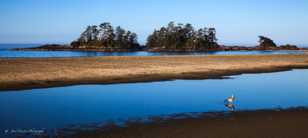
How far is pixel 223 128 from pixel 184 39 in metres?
126

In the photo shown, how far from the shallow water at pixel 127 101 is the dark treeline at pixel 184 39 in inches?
4313

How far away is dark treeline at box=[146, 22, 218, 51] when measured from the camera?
437 feet

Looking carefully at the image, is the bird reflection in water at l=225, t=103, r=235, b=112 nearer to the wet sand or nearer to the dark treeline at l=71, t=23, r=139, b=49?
the wet sand

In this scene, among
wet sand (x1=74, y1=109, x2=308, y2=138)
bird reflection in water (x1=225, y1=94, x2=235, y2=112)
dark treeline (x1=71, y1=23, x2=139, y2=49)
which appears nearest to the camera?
wet sand (x1=74, y1=109, x2=308, y2=138)

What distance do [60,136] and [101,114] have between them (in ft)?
11.3

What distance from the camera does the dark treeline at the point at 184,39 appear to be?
133 metres

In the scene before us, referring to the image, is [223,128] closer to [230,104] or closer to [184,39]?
[230,104]

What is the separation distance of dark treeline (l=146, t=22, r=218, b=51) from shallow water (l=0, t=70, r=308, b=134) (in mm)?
109538

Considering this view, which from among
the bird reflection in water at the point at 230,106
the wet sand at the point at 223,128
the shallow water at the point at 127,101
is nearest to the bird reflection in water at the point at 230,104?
the bird reflection in water at the point at 230,106

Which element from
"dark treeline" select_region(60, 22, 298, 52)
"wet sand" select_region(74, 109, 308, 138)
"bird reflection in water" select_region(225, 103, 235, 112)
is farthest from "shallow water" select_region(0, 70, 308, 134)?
"dark treeline" select_region(60, 22, 298, 52)

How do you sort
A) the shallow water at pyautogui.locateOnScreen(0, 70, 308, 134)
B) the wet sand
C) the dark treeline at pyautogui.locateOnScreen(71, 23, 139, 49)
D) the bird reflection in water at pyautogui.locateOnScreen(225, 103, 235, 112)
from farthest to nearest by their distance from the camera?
the dark treeline at pyautogui.locateOnScreen(71, 23, 139, 49) → the bird reflection in water at pyautogui.locateOnScreen(225, 103, 235, 112) → the shallow water at pyautogui.locateOnScreen(0, 70, 308, 134) → the wet sand

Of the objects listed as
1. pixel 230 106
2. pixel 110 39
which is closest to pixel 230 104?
pixel 230 106

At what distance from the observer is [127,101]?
16.8m

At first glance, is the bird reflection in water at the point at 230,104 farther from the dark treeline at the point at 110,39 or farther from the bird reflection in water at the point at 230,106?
the dark treeline at the point at 110,39
